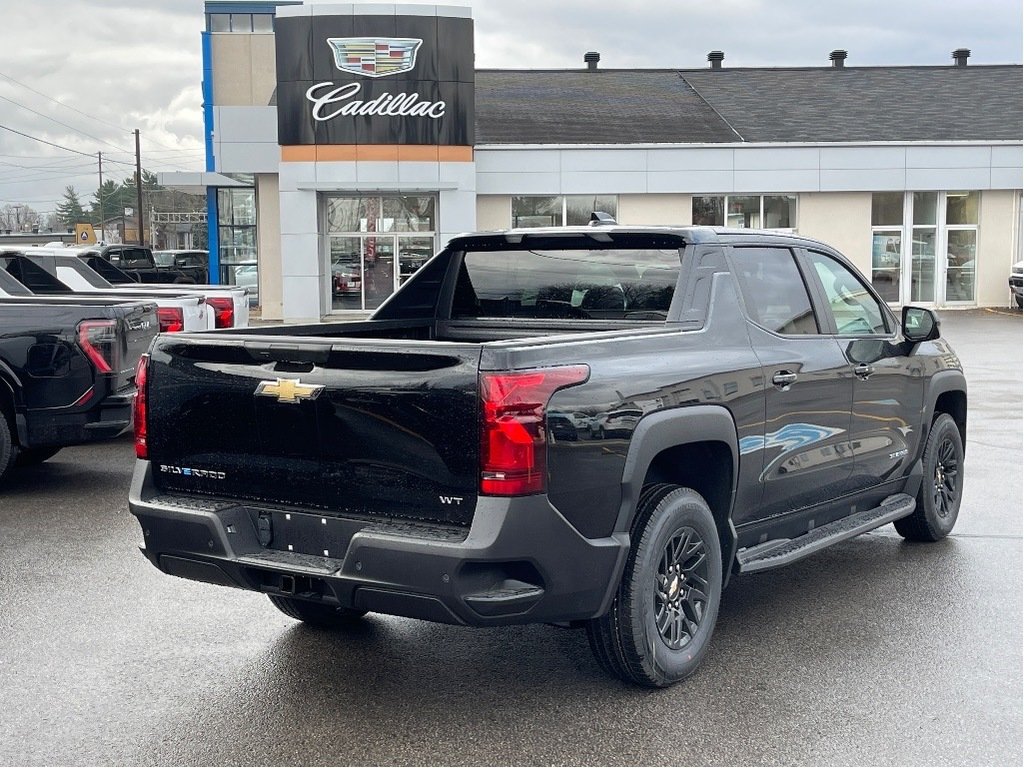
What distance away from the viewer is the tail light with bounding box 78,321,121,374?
9023 millimetres

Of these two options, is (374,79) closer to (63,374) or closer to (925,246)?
(925,246)

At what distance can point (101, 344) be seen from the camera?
9.06 meters

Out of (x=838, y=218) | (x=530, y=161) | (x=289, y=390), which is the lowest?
(x=289, y=390)

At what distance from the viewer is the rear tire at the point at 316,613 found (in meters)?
5.66

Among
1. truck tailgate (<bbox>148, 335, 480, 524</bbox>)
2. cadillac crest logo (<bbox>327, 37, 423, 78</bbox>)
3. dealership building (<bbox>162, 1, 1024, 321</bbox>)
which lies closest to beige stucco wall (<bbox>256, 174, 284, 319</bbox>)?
dealership building (<bbox>162, 1, 1024, 321</bbox>)

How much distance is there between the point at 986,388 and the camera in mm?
16016

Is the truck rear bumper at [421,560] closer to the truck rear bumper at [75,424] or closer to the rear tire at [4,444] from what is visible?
the truck rear bumper at [75,424]

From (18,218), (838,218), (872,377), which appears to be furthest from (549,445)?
(18,218)

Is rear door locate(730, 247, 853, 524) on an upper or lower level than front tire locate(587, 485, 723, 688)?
upper

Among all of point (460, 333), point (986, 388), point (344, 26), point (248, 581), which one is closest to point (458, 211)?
point (344, 26)

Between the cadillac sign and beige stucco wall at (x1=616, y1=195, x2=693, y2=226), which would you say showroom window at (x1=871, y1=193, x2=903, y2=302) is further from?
the cadillac sign

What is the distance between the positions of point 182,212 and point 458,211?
4068 inches

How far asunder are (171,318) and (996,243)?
92.5 feet

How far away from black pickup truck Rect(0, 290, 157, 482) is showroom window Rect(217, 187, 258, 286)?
3004 centimetres
